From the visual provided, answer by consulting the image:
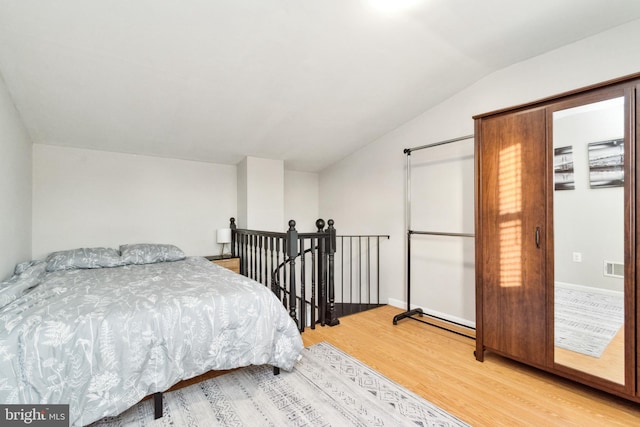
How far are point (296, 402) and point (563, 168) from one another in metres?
2.25

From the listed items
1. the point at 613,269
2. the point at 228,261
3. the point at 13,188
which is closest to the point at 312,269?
the point at 228,261

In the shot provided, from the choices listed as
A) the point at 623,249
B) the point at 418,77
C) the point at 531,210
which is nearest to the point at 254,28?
the point at 418,77

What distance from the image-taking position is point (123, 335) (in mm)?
1467

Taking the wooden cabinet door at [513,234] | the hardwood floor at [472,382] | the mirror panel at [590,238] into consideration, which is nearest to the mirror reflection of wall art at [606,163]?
the mirror panel at [590,238]

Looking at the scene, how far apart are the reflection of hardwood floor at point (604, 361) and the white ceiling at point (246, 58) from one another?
2166mm

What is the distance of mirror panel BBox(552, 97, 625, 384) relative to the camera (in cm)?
166

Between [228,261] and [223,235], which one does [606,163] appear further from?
[223,235]

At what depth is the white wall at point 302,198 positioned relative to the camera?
15.3 feet

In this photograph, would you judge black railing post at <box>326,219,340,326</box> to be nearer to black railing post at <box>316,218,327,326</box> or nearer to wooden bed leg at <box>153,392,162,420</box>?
black railing post at <box>316,218,327,326</box>

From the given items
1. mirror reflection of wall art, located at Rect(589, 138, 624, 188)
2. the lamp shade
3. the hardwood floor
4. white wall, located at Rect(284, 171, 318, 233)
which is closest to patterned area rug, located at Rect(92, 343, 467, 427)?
the hardwood floor

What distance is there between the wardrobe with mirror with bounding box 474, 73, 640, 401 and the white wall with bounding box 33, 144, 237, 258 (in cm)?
332

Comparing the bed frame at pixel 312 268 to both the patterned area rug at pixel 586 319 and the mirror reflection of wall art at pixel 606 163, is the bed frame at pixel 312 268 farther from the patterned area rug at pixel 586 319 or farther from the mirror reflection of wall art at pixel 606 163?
the mirror reflection of wall art at pixel 606 163

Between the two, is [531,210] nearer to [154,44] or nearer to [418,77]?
[418,77]

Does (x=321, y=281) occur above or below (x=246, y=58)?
below
